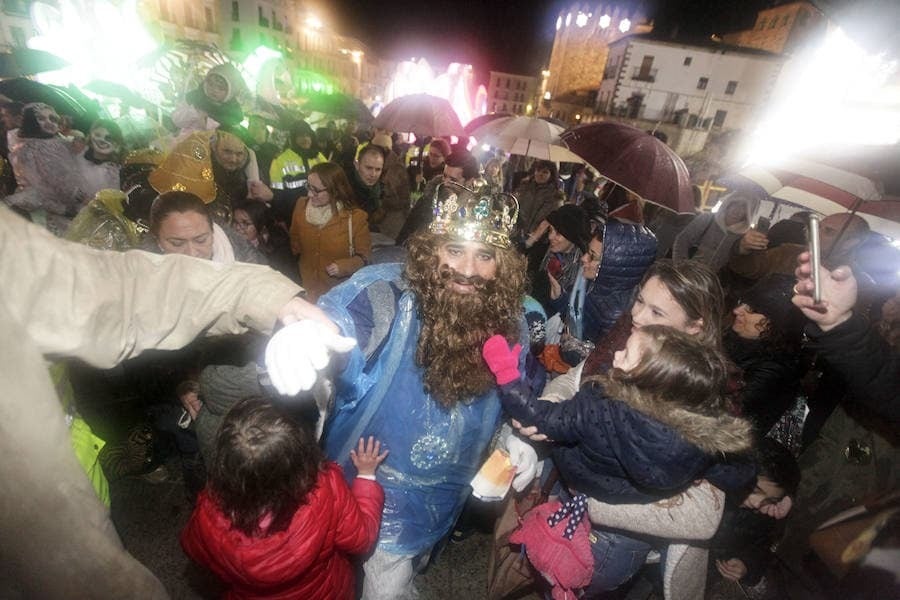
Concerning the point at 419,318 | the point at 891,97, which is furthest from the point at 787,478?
the point at 891,97

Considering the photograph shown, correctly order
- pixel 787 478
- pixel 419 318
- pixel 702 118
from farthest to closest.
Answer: pixel 702 118 < pixel 787 478 < pixel 419 318

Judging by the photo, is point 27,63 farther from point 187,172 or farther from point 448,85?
point 448,85

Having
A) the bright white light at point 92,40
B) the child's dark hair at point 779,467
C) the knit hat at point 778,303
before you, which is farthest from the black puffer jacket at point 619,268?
the bright white light at point 92,40

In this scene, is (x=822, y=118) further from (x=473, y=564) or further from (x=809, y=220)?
(x=473, y=564)

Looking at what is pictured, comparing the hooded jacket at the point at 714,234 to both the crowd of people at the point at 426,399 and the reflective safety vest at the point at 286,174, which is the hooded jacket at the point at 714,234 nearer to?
the crowd of people at the point at 426,399

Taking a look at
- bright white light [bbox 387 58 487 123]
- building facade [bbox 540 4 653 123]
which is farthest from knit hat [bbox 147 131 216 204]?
building facade [bbox 540 4 653 123]

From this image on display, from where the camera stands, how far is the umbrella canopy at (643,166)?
435 centimetres

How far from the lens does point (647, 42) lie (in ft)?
132

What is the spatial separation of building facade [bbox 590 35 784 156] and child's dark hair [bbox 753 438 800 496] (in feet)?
143

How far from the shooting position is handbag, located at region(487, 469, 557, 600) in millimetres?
2613

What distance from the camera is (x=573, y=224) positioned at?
13.9ft

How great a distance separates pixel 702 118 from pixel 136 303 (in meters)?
49.9

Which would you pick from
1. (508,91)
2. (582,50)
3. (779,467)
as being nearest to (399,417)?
(779,467)

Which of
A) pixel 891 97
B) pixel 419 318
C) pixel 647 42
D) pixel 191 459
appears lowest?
pixel 191 459
